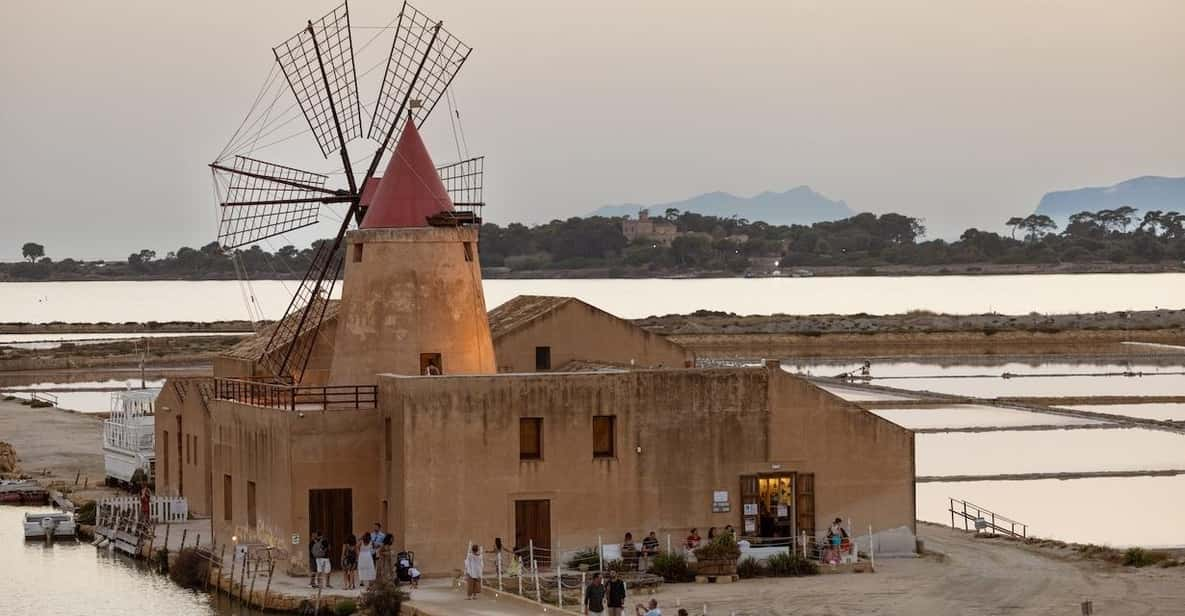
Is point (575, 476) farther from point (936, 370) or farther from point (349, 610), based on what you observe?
point (936, 370)

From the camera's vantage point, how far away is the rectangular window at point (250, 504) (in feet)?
97.1

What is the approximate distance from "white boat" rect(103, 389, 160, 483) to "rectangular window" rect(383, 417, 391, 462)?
14086mm

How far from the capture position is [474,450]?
88.6 ft

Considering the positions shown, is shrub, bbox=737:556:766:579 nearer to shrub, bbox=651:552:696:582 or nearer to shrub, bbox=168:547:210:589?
shrub, bbox=651:552:696:582

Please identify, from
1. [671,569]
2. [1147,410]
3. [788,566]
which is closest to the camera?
[671,569]

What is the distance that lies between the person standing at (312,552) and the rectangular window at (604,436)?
4.18 metres

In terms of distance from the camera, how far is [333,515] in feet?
92.0

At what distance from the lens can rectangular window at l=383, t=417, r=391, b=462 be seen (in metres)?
27.7

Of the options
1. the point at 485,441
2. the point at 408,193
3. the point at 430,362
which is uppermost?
the point at 408,193

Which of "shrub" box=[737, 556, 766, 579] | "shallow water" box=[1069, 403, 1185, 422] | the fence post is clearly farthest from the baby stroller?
"shallow water" box=[1069, 403, 1185, 422]

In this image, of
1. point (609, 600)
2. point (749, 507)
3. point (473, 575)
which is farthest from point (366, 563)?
point (749, 507)

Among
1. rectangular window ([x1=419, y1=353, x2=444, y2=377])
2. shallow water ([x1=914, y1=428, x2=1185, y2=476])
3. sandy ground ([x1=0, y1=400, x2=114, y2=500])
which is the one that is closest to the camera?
rectangular window ([x1=419, y1=353, x2=444, y2=377])

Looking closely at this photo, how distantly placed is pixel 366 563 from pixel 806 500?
6683 millimetres

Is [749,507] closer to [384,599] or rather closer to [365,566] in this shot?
[365,566]
